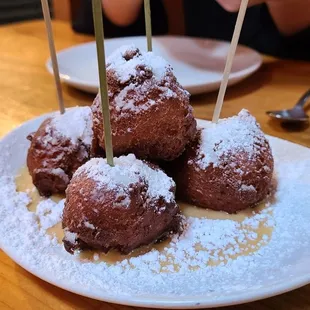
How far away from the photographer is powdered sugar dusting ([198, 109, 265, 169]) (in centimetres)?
103

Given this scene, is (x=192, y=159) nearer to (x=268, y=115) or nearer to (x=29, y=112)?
(x=268, y=115)

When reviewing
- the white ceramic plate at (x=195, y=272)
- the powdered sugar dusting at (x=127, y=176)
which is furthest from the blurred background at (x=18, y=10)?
the powdered sugar dusting at (x=127, y=176)

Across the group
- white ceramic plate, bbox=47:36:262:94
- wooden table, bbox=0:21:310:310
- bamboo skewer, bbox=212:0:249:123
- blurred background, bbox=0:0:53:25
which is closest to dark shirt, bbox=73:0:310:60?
wooden table, bbox=0:21:310:310

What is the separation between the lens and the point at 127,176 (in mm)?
881

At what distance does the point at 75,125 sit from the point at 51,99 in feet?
2.45

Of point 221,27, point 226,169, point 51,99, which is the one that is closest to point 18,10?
point 221,27

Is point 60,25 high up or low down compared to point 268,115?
down

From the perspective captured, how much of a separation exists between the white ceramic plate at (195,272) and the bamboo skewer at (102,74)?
21 centimetres

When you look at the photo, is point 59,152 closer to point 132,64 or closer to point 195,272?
point 132,64

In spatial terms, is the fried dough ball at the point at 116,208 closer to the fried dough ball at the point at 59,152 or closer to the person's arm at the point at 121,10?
the fried dough ball at the point at 59,152

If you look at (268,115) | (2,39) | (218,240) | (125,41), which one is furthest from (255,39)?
(218,240)

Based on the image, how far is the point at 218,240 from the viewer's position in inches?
37.3

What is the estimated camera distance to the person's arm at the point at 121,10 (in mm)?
2627

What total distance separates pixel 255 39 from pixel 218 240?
1818 mm
